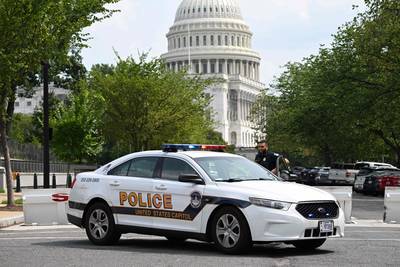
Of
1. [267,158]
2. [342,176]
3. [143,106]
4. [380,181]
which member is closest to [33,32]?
[267,158]

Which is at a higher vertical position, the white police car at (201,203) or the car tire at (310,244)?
the white police car at (201,203)

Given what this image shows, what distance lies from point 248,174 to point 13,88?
16.8 m

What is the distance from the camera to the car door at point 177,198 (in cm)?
1412

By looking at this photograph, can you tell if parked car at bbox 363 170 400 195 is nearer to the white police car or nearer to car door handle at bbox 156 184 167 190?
the white police car

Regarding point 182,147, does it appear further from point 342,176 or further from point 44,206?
point 342,176

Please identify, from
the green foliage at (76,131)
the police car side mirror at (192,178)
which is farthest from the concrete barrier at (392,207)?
the green foliage at (76,131)

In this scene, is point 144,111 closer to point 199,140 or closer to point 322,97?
point 322,97

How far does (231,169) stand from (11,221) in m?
9.45

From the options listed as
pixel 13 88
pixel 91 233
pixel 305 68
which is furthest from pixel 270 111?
pixel 91 233

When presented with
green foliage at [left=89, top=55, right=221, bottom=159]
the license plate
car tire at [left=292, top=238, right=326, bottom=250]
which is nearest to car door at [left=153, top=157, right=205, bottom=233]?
car tire at [left=292, top=238, right=326, bottom=250]

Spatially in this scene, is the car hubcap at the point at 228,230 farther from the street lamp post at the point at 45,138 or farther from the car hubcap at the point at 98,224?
the street lamp post at the point at 45,138

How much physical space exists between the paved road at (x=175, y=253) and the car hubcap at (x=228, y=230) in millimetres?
231

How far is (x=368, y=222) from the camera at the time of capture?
22.7 meters

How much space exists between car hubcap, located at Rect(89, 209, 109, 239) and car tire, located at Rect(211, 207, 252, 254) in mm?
2192
